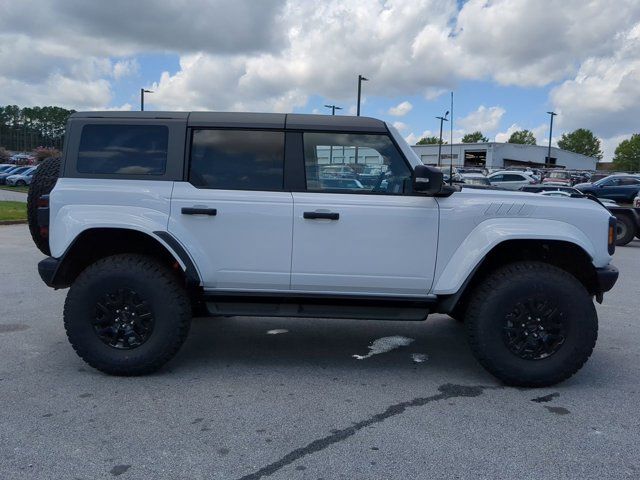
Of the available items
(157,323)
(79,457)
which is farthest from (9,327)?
(79,457)

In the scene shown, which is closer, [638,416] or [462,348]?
[638,416]

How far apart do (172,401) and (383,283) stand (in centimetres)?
170

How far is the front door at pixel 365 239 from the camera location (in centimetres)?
410

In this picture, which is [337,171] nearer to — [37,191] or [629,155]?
[37,191]

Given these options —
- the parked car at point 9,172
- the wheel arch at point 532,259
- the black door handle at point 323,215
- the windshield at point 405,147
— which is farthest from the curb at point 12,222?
the parked car at point 9,172

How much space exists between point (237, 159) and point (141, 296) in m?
1.24

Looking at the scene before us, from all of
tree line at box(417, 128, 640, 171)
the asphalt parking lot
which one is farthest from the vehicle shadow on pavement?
tree line at box(417, 128, 640, 171)

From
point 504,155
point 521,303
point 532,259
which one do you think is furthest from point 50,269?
point 504,155

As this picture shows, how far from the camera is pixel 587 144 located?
405 ft

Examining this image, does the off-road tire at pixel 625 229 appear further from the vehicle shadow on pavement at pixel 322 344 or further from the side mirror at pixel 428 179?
the side mirror at pixel 428 179

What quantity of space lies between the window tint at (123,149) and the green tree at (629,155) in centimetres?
11891

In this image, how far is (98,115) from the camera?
14.2ft

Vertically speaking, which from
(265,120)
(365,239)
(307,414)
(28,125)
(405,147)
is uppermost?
(28,125)

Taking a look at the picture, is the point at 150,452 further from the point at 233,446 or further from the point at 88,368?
the point at 88,368
